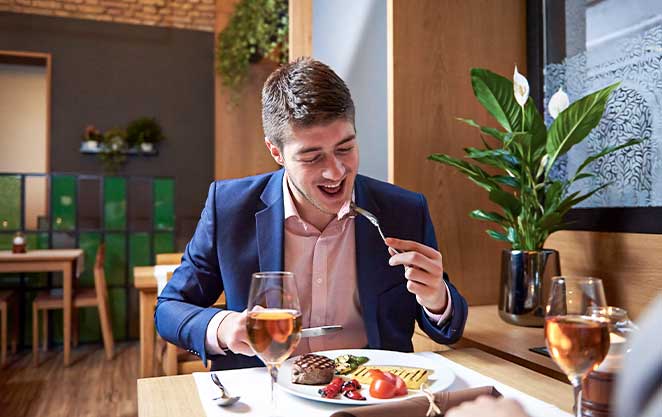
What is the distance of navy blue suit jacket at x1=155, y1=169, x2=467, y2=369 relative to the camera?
1406 mm

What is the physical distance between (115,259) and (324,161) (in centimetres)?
457

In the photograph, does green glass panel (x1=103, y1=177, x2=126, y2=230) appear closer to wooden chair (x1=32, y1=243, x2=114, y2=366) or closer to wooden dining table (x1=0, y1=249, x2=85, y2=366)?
wooden chair (x1=32, y1=243, x2=114, y2=366)

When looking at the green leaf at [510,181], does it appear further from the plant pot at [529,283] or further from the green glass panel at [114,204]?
→ the green glass panel at [114,204]

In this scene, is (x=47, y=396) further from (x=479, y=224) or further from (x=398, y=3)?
(x=398, y=3)

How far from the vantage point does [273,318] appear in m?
0.83

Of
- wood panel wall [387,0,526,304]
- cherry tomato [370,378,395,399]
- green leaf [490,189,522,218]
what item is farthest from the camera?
wood panel wall [387,0,526,304]

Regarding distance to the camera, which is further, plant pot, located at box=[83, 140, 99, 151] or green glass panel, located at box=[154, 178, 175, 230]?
green glass panel, located at box=[154, 178, 175, 230]

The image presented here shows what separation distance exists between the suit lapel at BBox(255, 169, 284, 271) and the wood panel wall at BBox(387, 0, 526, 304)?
2.38 feet

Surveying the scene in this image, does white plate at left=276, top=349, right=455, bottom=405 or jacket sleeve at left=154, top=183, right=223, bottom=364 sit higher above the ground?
jacket sleeve at left=154, top=183, right=223, bottom=364

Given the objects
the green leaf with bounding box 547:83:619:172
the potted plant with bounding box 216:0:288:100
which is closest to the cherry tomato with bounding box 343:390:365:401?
the green leaf with bounding box 547:83:619:172

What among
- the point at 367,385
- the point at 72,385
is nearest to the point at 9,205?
the point at 72,385

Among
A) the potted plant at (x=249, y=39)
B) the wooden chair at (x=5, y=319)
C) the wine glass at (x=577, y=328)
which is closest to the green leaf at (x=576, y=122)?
the wine glass at (x=577, y=328)

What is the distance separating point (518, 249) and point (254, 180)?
87 centimetres

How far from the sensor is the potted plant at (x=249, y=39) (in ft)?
17.1
